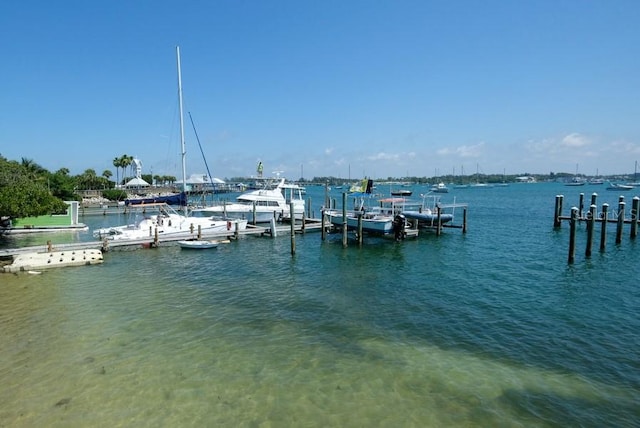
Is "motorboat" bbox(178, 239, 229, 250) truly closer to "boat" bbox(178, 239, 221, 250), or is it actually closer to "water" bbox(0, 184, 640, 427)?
"boat" bbox(178, 239, 221, 250)

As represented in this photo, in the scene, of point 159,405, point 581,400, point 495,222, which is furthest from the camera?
point 495,222

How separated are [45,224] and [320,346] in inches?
1484

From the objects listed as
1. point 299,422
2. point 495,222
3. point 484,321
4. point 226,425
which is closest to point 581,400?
point 484,321

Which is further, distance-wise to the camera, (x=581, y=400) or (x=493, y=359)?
(x=493, y=359)

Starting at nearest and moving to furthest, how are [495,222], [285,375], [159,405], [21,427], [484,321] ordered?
[21,427]
[159,405]
[285,375]
[484,321]
[495,222]

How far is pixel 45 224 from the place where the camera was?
128ft

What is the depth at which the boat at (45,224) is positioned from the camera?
36625 mm

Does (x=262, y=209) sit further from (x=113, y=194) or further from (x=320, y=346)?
(x=113, y=194)

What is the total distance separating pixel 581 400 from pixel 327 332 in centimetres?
753

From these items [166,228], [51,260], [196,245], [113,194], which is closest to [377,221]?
[196,245]

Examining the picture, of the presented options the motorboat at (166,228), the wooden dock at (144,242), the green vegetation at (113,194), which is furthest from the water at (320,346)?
the green vegetation at (113,194)

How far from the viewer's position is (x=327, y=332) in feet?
46.1

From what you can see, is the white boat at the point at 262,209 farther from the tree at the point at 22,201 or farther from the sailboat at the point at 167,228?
the tree at the point at 22,201

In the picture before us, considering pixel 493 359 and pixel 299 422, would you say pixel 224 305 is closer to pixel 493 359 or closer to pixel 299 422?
pixel 299 422
